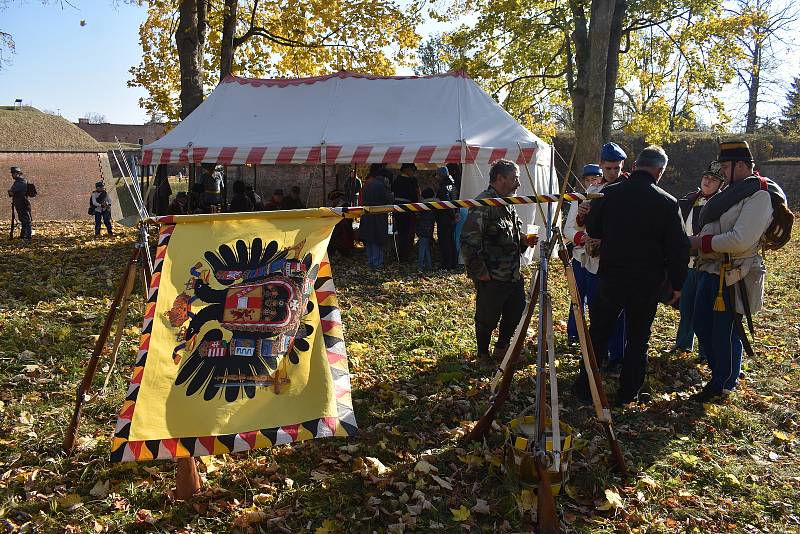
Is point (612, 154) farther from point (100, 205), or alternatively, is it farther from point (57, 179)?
point (57, 179)

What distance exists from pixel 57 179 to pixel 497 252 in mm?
25053

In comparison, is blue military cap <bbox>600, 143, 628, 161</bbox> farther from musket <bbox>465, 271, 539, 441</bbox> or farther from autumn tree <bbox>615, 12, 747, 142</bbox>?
autumn tree <bbox>615, 12, 747, 142</bbox>

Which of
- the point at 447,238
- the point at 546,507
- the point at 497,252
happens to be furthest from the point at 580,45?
the point at 546,507

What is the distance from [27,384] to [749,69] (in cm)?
2158

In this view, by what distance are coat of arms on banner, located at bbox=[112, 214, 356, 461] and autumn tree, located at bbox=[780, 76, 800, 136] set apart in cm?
3628

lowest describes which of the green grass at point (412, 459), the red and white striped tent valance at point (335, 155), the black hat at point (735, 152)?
the green grass at point (412, 459)

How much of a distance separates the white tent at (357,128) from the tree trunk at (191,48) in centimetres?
211

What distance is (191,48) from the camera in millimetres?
15508

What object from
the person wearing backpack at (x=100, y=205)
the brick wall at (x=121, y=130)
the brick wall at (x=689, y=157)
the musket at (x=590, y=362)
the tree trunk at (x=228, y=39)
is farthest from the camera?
the brick wall at (x=121, y=130)

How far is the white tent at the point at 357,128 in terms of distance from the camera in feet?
37.2

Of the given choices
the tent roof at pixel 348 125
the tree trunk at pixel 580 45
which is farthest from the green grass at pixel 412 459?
the tree trunk at pixel 580 45

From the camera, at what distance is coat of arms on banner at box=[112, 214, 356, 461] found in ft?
10.8

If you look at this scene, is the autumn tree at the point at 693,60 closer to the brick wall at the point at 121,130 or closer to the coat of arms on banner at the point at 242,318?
the coat of arms on banner at the point at 242,318

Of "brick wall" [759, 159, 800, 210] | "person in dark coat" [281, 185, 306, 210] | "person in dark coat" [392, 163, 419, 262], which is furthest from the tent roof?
"brick wall" [759, 159, 800, 210]
